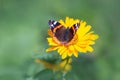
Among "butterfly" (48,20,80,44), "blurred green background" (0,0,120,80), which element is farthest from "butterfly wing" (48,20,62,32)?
"blurred green background" (0,0,120,80)

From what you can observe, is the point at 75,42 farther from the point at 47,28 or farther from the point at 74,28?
the point at 47,28

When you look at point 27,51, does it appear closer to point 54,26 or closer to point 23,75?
point 23,75

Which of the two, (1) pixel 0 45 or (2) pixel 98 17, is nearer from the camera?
(1) pixel 0 45

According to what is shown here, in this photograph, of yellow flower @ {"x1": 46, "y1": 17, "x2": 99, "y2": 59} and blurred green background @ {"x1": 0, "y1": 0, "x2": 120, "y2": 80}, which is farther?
blurred green background @ {"x1": 0, "y1": 0, "x2": 120, "y2": 80}

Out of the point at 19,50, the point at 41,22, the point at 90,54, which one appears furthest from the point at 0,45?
the point at 90,54

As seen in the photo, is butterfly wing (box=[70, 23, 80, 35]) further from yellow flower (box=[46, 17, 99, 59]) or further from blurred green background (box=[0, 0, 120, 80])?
blurred green background (box=[0, 0, 120, 80])

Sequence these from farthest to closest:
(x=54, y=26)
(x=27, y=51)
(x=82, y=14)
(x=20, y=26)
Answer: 1. (x=82, y=14)
2. (x=20, y=26)
3. (x=27, y=51)
4. (x=54, y=26)

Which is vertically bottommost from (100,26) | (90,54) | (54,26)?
(54,26)
